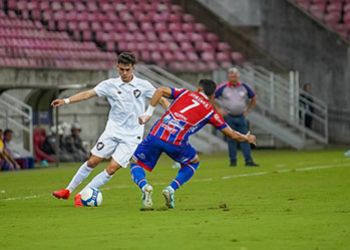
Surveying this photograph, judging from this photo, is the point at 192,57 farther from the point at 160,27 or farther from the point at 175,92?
the point at 175,92

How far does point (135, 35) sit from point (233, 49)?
3.80 meters

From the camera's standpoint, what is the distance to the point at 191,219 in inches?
520

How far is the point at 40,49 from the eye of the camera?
33.2m

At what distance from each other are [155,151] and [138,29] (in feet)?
74.2

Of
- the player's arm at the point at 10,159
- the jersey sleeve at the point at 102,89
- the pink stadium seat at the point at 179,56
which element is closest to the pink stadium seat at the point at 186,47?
the pink stadium seat at the point at 179,56

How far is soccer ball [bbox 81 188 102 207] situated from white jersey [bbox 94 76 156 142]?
0.90 meters


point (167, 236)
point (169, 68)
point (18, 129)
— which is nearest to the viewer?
point (167, 236)

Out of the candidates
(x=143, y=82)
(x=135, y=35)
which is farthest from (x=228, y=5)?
(x=143, y=82)

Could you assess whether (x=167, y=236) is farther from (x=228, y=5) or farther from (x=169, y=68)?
(x=228, y=5)

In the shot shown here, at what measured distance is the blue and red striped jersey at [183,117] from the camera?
1488cm

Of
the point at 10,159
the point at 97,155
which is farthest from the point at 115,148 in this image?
the point at 10,159

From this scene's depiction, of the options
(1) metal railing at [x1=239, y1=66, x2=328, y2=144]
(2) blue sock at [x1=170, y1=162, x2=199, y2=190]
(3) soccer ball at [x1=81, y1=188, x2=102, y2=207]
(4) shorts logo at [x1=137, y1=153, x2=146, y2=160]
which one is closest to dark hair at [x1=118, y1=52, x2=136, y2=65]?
(4) shorts logo at [x1=137, y1=153, x2=146, y2=160]

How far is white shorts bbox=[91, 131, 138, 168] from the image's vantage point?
15.8 m

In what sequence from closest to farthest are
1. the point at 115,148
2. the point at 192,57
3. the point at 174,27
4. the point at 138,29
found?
the point at 115,148
the point at 192,57
the point at 138,29
the point at 174,27
